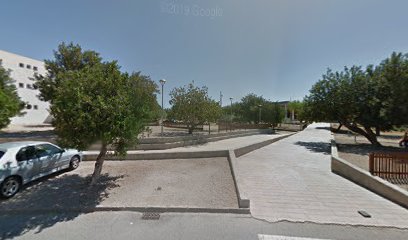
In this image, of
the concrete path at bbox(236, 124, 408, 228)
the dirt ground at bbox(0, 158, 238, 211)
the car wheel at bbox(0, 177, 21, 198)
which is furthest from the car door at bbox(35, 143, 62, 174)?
the concrete path at bbox(236, 124, 408, 228)

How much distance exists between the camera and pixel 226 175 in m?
6.65

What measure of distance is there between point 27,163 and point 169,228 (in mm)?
4970

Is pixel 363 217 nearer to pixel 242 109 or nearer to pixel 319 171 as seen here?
pixel 319 171

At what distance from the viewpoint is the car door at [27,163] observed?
555 cm

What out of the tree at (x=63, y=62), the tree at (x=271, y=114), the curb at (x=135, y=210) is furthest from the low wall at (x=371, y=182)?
the tree at (x=271, y=114)

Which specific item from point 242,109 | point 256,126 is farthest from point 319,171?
point 242,109

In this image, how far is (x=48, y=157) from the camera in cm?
640

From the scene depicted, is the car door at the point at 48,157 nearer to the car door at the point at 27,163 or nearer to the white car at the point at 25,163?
the white car at the point at 25,163

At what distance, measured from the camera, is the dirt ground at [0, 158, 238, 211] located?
4848 mm

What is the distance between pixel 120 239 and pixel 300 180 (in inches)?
232

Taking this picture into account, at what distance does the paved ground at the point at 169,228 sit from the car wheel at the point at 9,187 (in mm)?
1047

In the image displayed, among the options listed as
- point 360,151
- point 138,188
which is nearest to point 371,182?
point 138,188

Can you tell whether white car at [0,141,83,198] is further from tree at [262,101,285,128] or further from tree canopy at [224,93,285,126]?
tree at [262,101,285,128]

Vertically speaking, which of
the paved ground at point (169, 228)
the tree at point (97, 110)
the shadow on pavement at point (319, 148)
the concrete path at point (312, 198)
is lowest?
the paved ground at point (169, 228)
